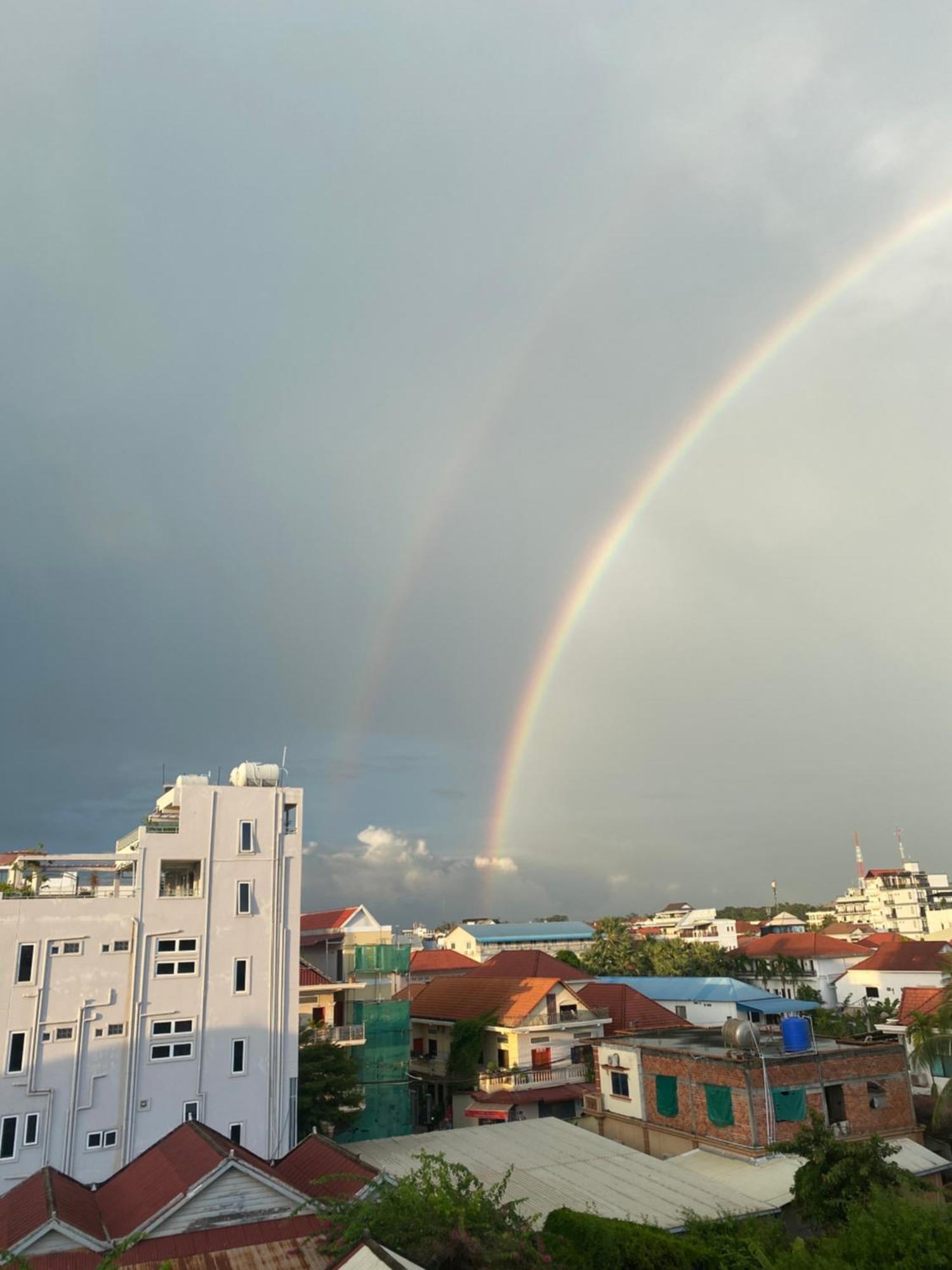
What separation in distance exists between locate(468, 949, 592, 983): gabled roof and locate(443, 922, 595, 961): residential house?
54.1 metres

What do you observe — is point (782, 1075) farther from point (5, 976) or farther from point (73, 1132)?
point (5, 976)

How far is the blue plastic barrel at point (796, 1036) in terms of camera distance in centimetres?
3309

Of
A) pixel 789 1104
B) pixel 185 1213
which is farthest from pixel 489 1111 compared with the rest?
pixel 185 1213

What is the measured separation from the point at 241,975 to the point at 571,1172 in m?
14.2

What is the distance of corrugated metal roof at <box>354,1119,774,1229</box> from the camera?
80.5 feet

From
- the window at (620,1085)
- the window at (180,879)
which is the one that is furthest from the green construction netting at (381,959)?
the window at (180,879)

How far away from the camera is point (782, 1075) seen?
31.4 metres

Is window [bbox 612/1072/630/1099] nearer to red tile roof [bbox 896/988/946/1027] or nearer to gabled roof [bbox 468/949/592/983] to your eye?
gabled roof [bbox 468/949/592/983]

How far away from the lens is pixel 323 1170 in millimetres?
20516

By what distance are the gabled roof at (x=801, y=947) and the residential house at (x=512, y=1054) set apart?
1871 inches

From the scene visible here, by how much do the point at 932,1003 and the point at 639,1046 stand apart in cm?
2563

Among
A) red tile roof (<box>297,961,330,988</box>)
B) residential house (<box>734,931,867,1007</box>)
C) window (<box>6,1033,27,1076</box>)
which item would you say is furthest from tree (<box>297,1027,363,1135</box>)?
residential house (<box>734,931,867,1007</box>)

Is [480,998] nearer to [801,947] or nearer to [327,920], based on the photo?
[327,920]

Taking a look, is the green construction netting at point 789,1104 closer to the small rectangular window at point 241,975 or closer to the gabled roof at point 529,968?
the small rectangular window at point 241,975
